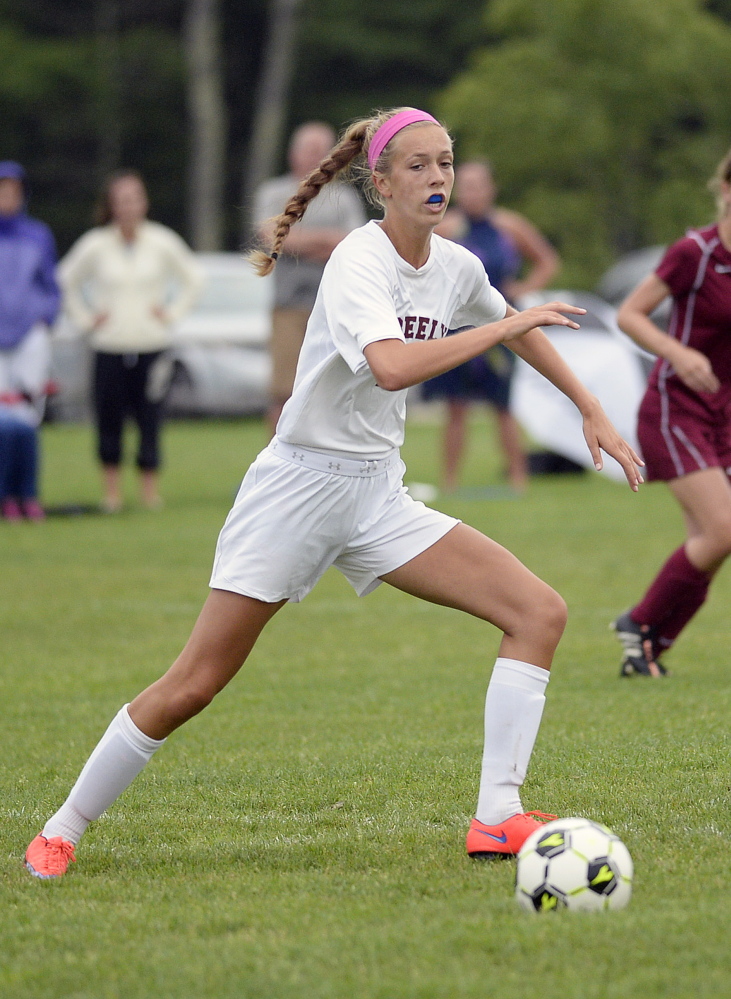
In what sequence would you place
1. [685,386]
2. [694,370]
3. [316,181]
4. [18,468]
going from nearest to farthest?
[316,181] < [694,370] < [685,386] < [18,468]

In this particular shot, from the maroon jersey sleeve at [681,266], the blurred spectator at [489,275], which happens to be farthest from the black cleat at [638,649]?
the blurred spectator at [489,275]

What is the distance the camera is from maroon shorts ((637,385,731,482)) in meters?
6.30

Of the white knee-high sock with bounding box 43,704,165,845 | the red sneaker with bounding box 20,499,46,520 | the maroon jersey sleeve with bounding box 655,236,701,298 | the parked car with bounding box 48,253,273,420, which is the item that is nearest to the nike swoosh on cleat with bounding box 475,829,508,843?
the white knee-high sock with bounding box 43,704,165,845

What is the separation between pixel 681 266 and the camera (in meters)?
6.30

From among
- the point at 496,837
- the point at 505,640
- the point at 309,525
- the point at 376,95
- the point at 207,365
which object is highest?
the point at 309,525

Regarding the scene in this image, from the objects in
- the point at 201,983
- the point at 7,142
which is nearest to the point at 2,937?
the point at 201,983

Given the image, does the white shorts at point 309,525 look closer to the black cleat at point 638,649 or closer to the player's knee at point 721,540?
the player's knee at point 721,540

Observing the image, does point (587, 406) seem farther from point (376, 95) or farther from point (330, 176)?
point (376, 95)

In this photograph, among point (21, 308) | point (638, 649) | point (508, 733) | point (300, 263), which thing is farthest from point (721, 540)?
point (21, 308)

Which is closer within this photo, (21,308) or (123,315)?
(21,308)

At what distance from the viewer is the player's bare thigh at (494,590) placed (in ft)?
13.5

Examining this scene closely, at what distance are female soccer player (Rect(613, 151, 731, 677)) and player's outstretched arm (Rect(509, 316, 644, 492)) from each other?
6.81ft

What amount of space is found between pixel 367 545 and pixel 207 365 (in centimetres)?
1823

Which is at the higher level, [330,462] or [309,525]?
[330,462]
